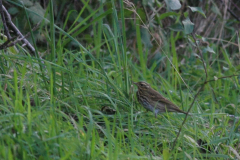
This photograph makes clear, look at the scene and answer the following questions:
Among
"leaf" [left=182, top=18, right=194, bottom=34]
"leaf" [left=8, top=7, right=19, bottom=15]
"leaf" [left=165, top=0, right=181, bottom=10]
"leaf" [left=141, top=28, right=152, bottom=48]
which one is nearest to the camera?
"leaf" [left=182, top=18, right=194, bottom=34]

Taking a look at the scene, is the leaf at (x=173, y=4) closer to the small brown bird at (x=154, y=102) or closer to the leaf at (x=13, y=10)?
the small brown bird at (x=154, y=102)

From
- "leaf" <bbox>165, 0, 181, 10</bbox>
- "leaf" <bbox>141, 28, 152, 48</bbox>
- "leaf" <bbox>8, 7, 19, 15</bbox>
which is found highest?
"leaf" <bbox>165, 0, 181, 10</bbox>

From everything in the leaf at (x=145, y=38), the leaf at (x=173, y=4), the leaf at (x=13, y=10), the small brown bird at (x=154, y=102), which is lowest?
the small brown bird at (x=154, y=102)

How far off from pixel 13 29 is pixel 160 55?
11.3ft

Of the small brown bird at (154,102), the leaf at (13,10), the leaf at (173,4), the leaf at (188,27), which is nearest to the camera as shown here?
the leaf at (188,27)

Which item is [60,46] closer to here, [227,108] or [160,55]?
Result: [227,108]

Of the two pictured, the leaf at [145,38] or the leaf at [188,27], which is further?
the leaf at [145,38]

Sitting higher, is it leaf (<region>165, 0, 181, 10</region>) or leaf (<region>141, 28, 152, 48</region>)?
leaf (<region>165, 0, 181, 10</region>)

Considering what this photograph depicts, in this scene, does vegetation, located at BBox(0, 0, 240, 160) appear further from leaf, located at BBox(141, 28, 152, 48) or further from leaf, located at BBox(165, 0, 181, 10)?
leaf, located at BBox(141, 28, 152, 48)

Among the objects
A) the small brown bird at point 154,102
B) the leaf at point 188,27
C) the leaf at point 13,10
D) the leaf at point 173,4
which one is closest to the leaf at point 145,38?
the small brown bird at point 154,102

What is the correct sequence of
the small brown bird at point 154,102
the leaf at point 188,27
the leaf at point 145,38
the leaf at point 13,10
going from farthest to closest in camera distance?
the leaf at point 145,38, the leaf at point 13,10, the small brown bird at point 154,102, the leaf at point 188,27

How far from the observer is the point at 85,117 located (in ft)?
13.3

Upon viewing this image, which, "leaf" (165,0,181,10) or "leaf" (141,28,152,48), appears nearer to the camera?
"leaf" (165,0,181,10)

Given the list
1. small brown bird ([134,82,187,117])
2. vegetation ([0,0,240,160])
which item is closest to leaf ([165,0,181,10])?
vegetation ([0,0,240,160])
